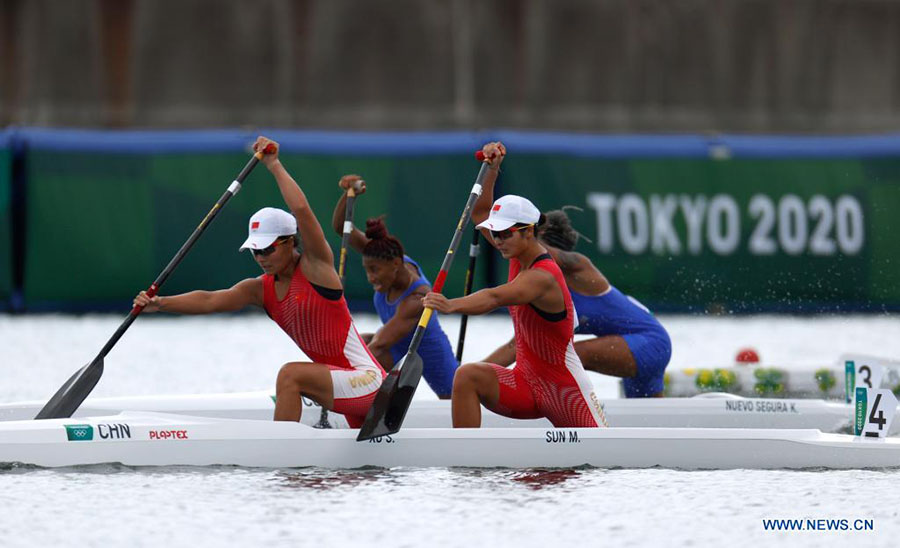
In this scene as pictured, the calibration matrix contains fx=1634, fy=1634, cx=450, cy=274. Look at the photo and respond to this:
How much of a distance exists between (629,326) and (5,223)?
897 cm

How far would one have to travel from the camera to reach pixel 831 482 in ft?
28.6

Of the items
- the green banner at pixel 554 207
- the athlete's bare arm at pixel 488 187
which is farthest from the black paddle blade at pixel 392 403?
the green banner at pixel 554 207

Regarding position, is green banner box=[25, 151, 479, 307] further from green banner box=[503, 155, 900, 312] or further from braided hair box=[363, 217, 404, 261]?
braided hair box=[363, 217, 404, 261]

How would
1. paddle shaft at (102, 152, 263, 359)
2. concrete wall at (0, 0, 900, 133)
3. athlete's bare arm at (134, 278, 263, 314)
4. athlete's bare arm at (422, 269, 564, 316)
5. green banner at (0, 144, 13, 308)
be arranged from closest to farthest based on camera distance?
athlete's bare arm at (422, 269, 564, 316), athlete's bare arm at (134, 278, 263, 314), paddle shaft at (102, 152, 263, 359), green banner at (0, 144, 13, 308), concrete wall at (0, 0, 900, 133)

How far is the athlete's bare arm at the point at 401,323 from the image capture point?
394 inches

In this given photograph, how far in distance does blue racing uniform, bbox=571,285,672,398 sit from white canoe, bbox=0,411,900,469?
191 centimetres

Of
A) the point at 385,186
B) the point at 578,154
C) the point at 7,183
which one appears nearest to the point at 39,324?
the point at 7,183

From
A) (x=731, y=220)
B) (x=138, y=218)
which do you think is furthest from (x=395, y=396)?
(x=731, y=220)

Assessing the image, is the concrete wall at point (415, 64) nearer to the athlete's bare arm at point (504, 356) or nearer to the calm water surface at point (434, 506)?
the athlete's bare arm at point (504, 356)

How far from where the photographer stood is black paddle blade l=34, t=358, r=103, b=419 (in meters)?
9.44

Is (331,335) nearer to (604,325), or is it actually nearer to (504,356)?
(504,356)

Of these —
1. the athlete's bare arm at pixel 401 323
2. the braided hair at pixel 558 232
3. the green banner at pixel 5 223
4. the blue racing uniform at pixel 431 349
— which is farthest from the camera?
the green banner at pixel 5 223

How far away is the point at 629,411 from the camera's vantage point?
10.5 metres

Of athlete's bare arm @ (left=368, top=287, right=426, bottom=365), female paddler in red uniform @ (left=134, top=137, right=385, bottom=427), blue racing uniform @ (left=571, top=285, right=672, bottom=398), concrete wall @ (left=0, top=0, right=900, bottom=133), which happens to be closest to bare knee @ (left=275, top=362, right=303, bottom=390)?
female paddler in red uniform @ (left=134, top=137, right=385, bottom=427)
